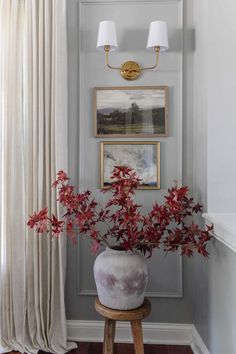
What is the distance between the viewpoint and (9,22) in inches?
77.8

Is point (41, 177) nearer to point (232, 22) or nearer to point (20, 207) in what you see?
point (20, 207)

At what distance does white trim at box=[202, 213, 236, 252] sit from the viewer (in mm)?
1345


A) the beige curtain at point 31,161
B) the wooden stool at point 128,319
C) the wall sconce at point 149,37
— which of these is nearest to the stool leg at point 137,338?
the wooden stool at point 128,319

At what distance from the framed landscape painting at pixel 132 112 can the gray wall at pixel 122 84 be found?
0.16ft

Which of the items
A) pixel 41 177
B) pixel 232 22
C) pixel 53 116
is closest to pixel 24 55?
pixel 53 116

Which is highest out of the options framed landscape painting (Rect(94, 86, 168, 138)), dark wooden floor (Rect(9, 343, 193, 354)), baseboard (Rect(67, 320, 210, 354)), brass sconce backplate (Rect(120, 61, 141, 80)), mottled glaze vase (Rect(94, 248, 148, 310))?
brass sconce backplate (Rect(120, 61, 141, 80))

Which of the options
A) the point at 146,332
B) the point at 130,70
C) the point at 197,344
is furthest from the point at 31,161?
the point at 197,344

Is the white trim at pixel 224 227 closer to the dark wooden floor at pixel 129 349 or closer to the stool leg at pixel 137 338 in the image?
A: the stool leg at pixel 137 338

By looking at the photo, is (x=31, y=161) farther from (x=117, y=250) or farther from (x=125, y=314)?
(x=125, y=314)

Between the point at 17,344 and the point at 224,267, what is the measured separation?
1.37m

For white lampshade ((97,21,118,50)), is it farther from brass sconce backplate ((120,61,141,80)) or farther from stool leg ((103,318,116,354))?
stool leg ((103,318,116,354))

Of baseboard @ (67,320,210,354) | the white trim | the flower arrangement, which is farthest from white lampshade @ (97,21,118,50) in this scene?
baseboard @ (67,320,210,354)

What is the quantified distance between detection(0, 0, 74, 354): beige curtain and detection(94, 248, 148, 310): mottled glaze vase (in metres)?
0.40

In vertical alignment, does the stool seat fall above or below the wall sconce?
below
